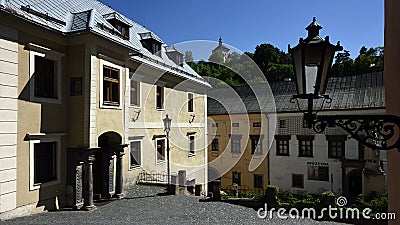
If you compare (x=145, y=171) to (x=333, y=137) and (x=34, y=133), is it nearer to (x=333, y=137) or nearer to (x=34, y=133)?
(x=34, y=133)

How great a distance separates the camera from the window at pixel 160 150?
1620 cm

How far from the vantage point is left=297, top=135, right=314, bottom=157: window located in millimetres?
22688

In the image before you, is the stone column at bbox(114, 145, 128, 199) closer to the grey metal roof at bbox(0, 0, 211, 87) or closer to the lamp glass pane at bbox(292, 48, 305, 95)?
the grey metal roof at bbox(0, 0, 211, 87)

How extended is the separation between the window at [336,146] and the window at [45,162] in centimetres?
1889

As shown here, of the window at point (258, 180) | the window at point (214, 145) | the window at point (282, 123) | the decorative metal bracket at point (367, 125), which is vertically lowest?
the window at point (258, 180)

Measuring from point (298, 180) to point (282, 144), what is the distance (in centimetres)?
303

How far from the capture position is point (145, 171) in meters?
15.0

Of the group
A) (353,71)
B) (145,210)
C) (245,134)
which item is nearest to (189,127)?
(245,134)

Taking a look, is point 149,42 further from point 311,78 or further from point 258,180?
point 311,78

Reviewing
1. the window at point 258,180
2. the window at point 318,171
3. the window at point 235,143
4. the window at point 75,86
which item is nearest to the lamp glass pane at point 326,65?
the window at point 75,86

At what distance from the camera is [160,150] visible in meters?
16.7

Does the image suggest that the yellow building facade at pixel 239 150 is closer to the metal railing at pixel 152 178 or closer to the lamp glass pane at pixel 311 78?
the metal railing at pixel 152 178

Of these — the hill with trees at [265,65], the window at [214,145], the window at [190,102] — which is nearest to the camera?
the window at [190,102]

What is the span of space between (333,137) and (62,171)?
18723mm
